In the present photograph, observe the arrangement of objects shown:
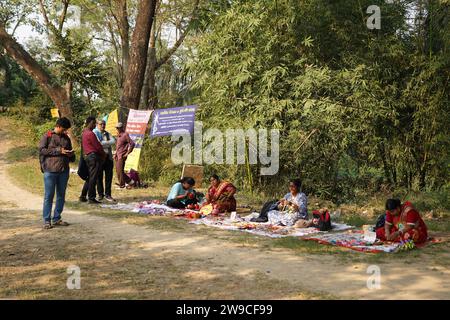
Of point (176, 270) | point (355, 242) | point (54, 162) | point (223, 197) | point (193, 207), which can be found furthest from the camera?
point (193, 207)

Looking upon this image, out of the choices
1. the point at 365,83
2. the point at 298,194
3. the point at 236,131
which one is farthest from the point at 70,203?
the point at 365,83

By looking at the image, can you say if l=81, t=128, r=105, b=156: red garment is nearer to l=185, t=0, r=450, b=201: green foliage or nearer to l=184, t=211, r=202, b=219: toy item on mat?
l=184, t=211, r=202, b=219: toy item on mat

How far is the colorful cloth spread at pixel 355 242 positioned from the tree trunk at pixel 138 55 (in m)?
8.74

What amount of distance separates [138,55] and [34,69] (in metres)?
4.40

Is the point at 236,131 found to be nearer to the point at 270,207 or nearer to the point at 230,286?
the point at 270,207

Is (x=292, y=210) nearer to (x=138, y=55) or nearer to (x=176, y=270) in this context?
(x=176, y=270)

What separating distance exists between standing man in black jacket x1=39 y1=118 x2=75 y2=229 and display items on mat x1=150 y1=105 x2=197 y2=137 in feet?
16.0

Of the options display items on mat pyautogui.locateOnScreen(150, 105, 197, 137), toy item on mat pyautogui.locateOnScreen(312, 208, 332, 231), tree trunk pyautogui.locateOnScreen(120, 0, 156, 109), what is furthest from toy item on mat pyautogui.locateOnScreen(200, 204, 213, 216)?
tree trunk pyautogui.locateOnScreen(120, 0, 156, 109)

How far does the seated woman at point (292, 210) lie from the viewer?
27.0ft

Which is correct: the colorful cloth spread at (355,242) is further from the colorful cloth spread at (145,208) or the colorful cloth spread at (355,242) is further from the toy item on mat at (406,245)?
the colorful cloth spread at (145,208)

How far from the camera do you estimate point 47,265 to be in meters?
5.63

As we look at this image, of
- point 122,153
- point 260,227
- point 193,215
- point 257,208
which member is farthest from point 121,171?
point 260,227

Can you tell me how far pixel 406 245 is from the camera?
21.1 feet

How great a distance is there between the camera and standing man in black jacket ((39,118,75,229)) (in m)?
7.53
